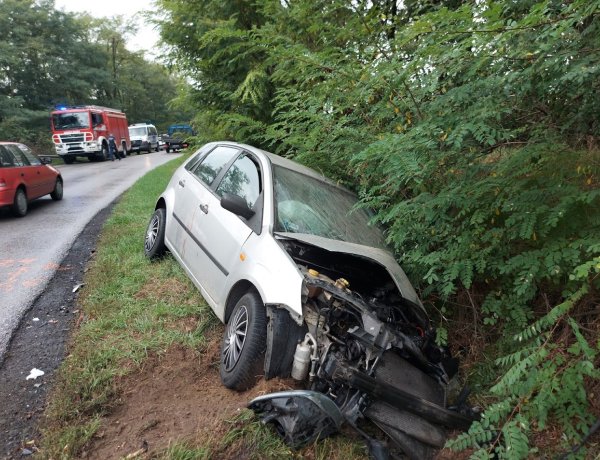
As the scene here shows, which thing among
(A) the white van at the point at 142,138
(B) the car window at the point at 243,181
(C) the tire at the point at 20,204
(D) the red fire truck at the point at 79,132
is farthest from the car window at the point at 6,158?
(A) the white van at the point at 142,138

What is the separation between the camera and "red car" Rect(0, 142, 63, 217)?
816 cm

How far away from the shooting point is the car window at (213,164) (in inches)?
184

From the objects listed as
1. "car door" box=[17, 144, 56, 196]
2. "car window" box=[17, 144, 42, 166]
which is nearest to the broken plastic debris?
"car door" box=[17, 144, 56, 196]

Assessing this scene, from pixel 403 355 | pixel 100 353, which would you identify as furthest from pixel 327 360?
pixel 100 353

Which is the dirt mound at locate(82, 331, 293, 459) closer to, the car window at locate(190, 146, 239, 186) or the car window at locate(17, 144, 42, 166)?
the car window at locate(190, 146, 239, 186)

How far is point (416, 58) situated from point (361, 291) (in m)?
1.72

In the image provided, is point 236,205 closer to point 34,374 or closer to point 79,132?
point 34,374

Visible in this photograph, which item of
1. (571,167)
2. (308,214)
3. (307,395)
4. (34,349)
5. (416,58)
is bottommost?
(34,349)

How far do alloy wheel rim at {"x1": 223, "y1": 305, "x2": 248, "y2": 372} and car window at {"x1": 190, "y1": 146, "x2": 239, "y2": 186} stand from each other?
176 centimetres

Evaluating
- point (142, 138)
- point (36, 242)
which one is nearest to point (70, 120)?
point (142, 138)

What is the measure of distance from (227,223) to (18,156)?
23.1 ft

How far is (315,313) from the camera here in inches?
117

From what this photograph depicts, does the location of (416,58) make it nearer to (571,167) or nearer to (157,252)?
(571,167)

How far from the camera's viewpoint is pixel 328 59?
431 cm
